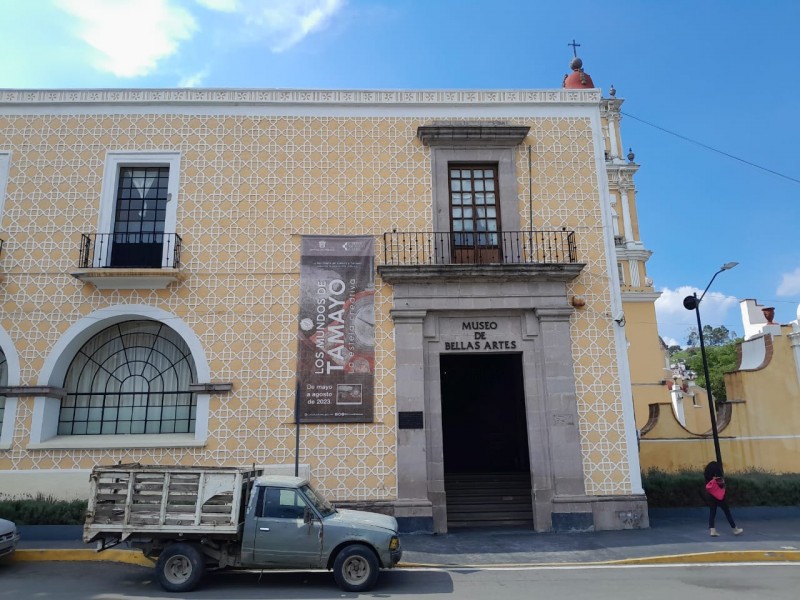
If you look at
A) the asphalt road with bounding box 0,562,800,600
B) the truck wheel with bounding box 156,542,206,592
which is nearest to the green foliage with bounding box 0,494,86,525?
the asphalt road with bounding box 0,562,800,600

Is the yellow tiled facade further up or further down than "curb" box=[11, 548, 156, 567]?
further up

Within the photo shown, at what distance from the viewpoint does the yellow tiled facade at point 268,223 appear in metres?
12.1

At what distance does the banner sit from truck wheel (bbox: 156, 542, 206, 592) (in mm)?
4092

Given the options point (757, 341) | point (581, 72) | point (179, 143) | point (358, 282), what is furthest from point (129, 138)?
point (581, 72)

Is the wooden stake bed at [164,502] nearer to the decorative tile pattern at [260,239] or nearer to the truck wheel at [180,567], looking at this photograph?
the truck wheel at [180,567]

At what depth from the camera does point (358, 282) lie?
12930 millimetres

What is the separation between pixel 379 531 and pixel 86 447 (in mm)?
7536

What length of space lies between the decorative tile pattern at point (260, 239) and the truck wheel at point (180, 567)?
392 cm

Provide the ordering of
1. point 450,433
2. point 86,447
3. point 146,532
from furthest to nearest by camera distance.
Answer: point 450,433 < point 86,447 < point 146,532

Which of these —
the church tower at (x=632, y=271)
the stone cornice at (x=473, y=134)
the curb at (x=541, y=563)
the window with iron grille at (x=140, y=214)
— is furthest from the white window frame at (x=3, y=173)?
the church tower at (x=632, y=271)

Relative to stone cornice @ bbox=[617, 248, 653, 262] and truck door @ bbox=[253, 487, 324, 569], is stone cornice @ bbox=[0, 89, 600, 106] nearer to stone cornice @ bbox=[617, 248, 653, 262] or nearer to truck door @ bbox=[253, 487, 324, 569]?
truck door @ bbox=[253, 487, 324, 569]

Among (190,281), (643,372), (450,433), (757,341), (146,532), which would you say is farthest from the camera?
(643,372)

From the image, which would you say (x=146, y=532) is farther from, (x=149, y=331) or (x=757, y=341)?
(x=757, y=341)

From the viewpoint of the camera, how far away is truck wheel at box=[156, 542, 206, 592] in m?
7.93
